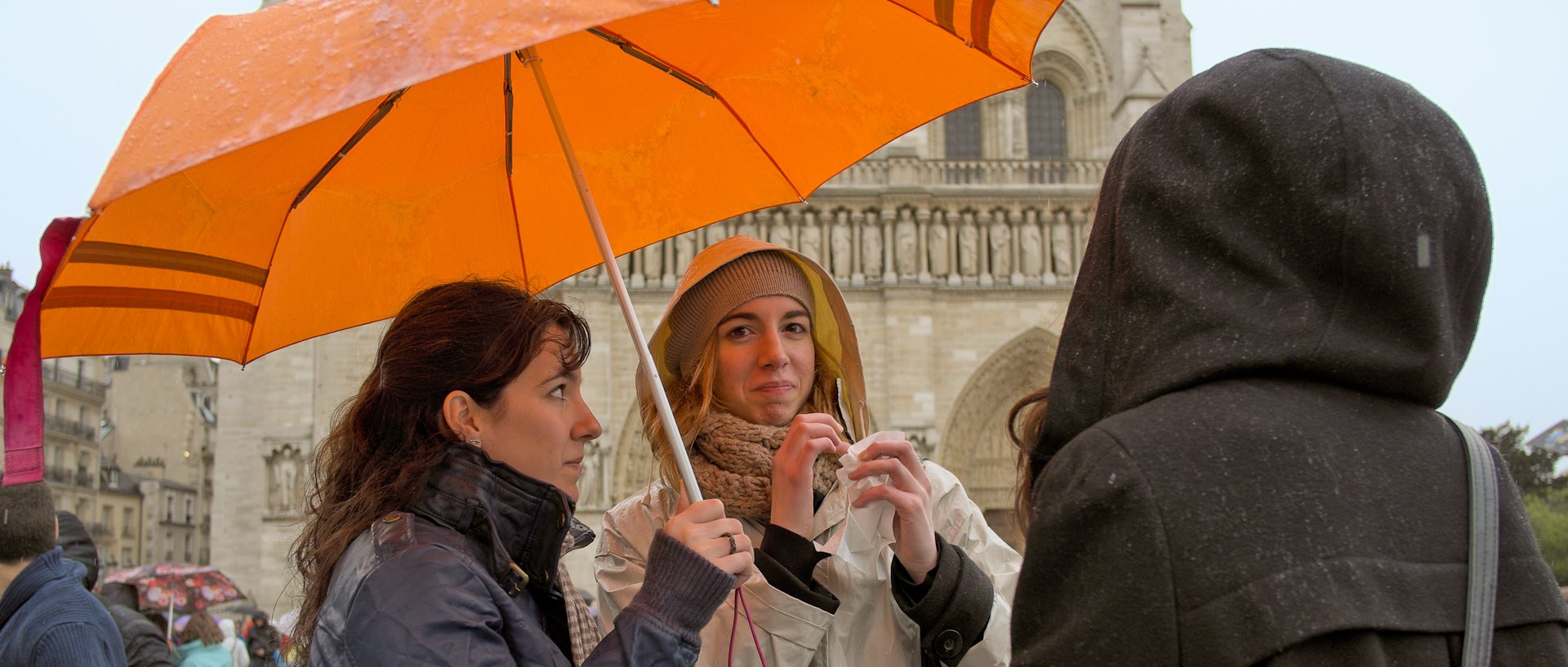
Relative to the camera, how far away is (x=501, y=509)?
179 cm

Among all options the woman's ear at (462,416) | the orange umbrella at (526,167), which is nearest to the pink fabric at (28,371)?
the orange umbrella at (526,167)

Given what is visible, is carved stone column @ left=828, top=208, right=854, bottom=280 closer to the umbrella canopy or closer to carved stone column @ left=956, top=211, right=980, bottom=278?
carved stone column @ left=956, top=211, right=980, bottom=278

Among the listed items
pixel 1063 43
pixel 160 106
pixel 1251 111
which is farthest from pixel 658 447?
pixel 1063 43

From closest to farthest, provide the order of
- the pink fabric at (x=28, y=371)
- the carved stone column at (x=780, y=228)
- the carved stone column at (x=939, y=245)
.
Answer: the pink fabric at (x=28, y=371)
the carved stone column at (x=780, y=228)
the carved stone column at (x=939, y=245)

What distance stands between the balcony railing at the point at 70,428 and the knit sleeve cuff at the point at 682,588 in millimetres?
33972

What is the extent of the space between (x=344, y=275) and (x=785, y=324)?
0.95m

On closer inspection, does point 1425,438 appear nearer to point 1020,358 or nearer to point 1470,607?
point 1470,607

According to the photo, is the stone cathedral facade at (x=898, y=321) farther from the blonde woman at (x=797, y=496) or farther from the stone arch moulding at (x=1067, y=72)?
the blonde woman at (x=797, y=496)

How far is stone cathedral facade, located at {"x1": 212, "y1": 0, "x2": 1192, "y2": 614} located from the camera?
15.1 meters

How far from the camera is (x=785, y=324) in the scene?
2576 millimetres

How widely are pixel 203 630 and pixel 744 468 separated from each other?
4.55 m

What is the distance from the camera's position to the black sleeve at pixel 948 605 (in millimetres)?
2059

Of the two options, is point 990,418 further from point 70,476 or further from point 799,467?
point 70,476

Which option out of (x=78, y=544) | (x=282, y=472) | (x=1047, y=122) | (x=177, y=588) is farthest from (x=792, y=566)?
(x=1047, y=122)
